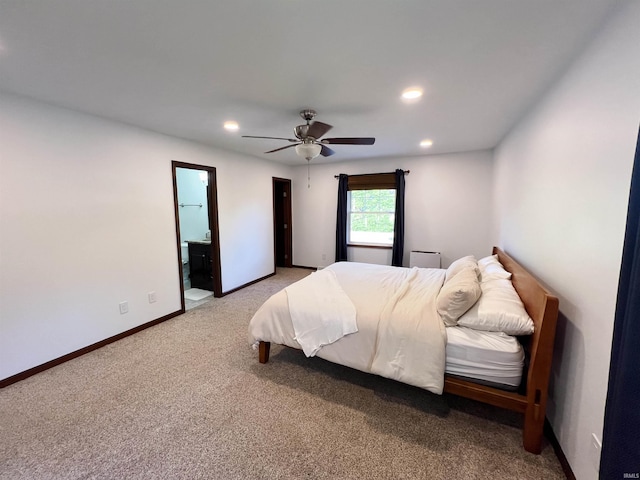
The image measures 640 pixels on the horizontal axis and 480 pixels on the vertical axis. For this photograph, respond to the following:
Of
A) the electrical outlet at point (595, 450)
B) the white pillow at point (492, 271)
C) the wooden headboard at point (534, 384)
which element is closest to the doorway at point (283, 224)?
the white pillow at point (492, 271)

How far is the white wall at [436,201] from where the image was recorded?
14.6ft

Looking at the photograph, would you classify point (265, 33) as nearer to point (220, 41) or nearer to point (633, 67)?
point (220, 41)

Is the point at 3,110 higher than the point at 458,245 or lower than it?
higher

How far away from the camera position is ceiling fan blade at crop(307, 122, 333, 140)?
2.36m

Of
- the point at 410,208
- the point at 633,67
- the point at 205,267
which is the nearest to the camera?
the point at 633,67

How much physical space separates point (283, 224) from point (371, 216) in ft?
6.90

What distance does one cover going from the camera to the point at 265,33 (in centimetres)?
144

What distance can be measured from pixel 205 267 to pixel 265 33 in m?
3.94

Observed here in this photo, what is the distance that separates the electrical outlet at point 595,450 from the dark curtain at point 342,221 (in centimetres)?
434

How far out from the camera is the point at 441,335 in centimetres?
179

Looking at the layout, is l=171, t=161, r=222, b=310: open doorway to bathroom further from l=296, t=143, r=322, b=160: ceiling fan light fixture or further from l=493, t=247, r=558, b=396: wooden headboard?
l=493, t=247, r=558, b=396: wooden headboard

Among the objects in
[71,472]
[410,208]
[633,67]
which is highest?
[633,67]

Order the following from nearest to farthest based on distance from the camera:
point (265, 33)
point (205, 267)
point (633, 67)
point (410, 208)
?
point (633, 67) < point (265, 33) < point (205, 267) < point (410, 208)

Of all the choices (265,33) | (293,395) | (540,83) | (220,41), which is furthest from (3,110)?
(540,83)
